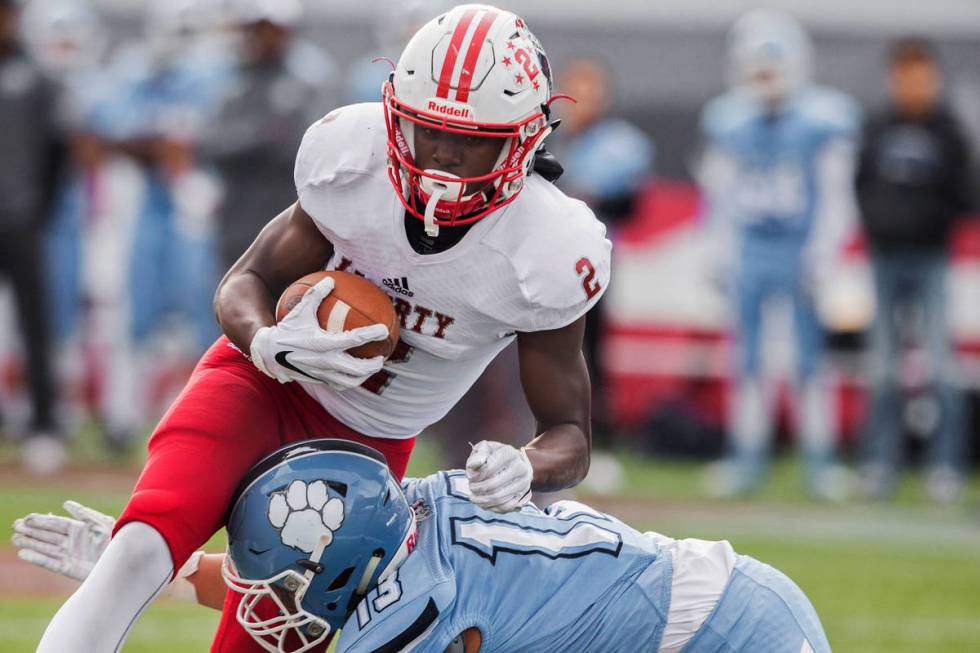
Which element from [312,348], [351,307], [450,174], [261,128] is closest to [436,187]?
[450,174]

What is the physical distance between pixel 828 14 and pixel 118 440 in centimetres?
776

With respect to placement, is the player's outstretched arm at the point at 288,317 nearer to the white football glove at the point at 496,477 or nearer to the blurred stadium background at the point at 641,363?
the white football glove at the point at 496,477

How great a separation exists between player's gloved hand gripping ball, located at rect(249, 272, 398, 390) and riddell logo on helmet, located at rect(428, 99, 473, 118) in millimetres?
362

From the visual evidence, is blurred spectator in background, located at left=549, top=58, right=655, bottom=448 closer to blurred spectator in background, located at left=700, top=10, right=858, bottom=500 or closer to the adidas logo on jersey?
blurred spectator in background, located at left=700, top=10, right=858, bottom=500

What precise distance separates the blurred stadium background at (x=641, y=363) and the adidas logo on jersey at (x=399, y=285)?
1.78 m

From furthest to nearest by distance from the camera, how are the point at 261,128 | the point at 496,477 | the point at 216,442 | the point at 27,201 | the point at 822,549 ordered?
the point at 27,201 → the point at 261,128 → the point at 822,549 → the point at 216,442 → the point at 496,477

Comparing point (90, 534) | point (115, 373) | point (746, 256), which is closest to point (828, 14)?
point (746, 256)

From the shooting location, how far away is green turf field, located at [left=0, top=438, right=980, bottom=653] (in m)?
4.96

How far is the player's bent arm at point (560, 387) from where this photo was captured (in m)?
3.25

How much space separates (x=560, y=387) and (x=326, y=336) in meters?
0.54

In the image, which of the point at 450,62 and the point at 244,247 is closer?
the point at 450,62

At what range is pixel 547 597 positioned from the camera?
118 inches

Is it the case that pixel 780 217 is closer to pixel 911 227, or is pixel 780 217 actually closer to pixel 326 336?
pixel 911 227

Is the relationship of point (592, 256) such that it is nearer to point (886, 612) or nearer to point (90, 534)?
point (90, 534)
